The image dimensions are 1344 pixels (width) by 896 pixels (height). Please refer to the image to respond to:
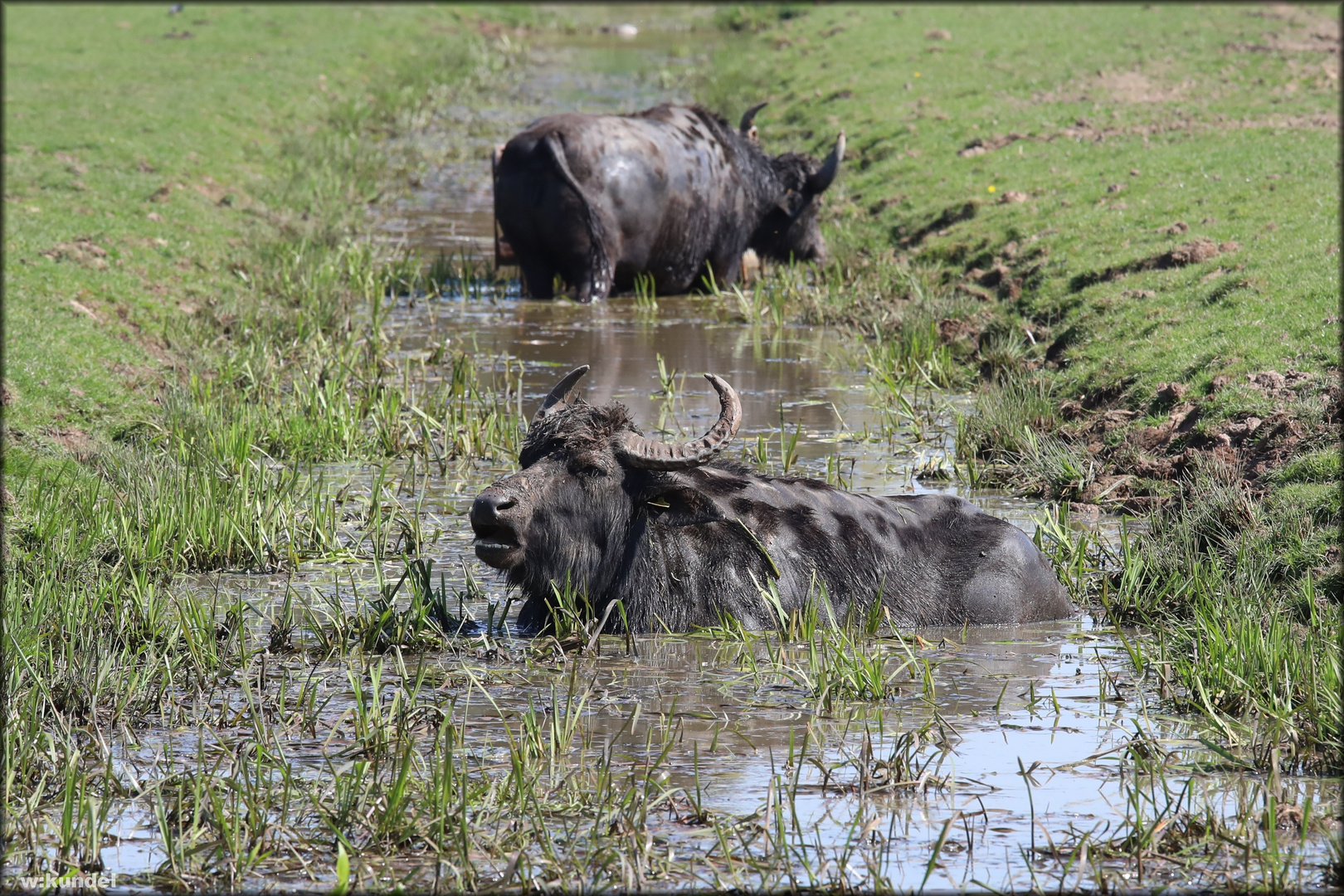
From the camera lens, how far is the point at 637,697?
5.52 meters

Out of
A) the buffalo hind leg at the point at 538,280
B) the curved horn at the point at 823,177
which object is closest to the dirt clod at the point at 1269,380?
the buffalo hind leg at the point at 538,280

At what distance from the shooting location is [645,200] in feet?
42.6

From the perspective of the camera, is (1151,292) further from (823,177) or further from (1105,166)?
(823,177)

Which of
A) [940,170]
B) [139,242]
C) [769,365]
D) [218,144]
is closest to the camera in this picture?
[769,365]

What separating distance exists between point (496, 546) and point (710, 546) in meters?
1.05

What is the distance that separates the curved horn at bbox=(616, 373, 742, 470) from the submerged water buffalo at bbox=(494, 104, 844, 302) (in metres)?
6.49

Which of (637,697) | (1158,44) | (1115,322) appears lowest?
(637,697)

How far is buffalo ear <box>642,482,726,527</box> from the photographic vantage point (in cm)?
635

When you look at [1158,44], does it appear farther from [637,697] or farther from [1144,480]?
[637,697]

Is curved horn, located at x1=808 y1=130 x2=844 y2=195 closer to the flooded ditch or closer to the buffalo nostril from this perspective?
the flooded ditch

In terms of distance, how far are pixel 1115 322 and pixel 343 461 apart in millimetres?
5567

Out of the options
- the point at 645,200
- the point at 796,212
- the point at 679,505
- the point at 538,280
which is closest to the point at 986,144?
the point at 796,212

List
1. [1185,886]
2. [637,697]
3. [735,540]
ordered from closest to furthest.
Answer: [1185,886]
[637,697]
[735,540]

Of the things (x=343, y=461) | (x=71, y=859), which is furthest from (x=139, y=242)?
(x=71, y=859)
